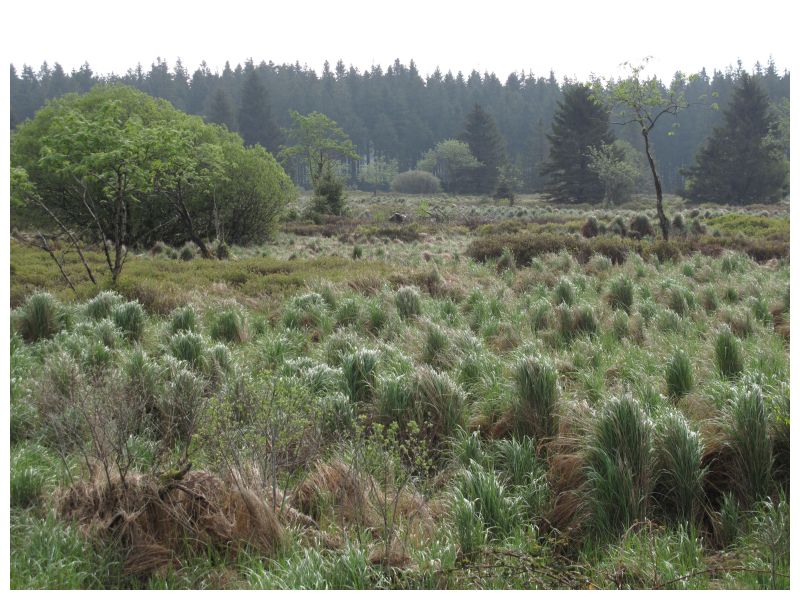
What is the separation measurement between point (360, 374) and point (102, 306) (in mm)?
4639

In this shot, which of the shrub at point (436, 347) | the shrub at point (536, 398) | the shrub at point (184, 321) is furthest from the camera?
the shrub at point (184, 321)

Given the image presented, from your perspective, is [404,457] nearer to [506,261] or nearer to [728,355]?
[728,355]

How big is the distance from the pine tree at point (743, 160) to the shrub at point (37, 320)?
1988 inches

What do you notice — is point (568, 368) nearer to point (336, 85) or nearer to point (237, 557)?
point (237, 557)

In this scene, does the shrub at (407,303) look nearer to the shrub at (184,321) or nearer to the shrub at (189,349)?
the shrub at (184,321)

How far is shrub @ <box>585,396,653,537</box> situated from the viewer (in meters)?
3.28

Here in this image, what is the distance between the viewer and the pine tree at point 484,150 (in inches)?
2916

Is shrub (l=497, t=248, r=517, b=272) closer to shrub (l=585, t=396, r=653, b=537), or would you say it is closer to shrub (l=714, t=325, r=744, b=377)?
shrub (l=714, t=325, r=744, b=377)

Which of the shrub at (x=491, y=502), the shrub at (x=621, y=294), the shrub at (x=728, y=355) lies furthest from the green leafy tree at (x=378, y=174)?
the shrub at (x=491, y=502)

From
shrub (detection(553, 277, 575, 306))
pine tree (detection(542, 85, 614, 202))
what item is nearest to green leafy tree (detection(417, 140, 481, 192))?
pine tree (detection(542, 85, 614, 202))

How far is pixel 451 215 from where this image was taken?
42.2 meters

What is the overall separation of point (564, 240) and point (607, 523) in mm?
14399

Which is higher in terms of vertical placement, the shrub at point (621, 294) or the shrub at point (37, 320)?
the shrub at point (37, 320)

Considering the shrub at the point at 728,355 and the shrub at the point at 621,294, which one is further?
the shrub at the point at 621,294
